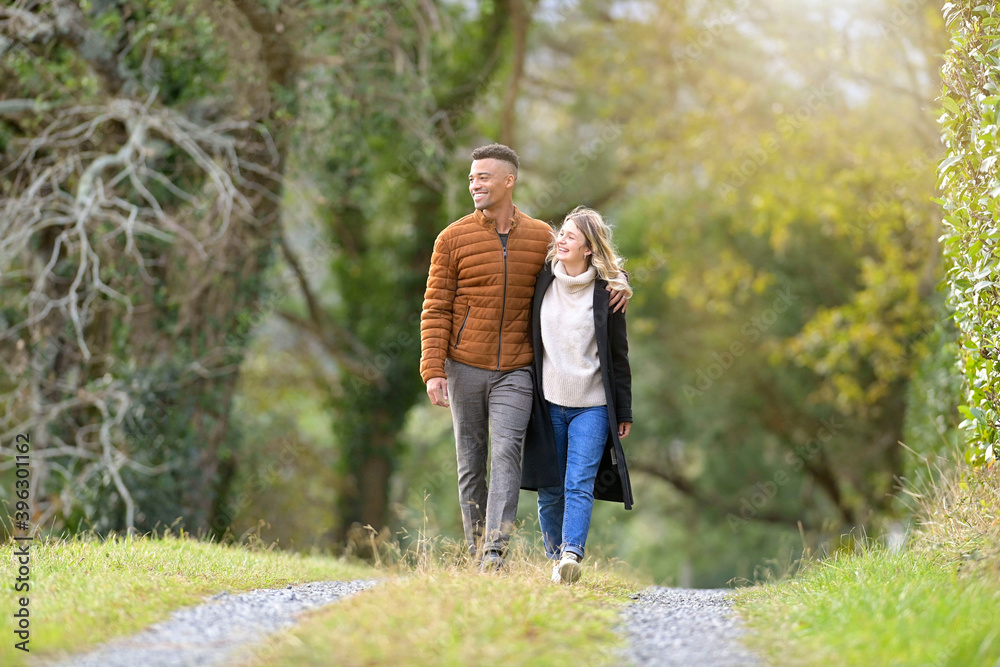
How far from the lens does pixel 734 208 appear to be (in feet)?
49.2

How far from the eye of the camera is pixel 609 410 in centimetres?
498

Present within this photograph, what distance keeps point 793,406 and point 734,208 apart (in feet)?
13.7

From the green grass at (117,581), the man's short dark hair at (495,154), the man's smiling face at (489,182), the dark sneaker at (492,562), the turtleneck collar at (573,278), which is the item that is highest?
the man's short dark hair at (495,154)

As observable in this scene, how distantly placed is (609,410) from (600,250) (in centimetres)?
89

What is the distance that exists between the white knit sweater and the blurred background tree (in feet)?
8.77

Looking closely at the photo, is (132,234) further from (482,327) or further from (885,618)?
(885,618)

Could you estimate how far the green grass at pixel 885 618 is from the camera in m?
3.06

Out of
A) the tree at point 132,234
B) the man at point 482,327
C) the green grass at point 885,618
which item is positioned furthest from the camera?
the tree at point 132,234

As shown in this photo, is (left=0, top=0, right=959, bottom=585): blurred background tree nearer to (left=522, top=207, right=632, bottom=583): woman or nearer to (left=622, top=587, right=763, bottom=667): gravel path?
(left=522, top=207, right=632, bottom=583): woman

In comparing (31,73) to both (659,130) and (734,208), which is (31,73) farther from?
(734,208)

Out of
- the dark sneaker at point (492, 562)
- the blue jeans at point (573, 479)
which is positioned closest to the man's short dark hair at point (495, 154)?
the blue jeans at point (573, 479)

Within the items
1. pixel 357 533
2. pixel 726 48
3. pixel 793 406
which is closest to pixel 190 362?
pixel 357 533

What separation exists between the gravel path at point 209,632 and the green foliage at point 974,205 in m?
3.46

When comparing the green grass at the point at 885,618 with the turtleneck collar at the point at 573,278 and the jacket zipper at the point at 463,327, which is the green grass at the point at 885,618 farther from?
the jacket zipper at the point at 463,327
